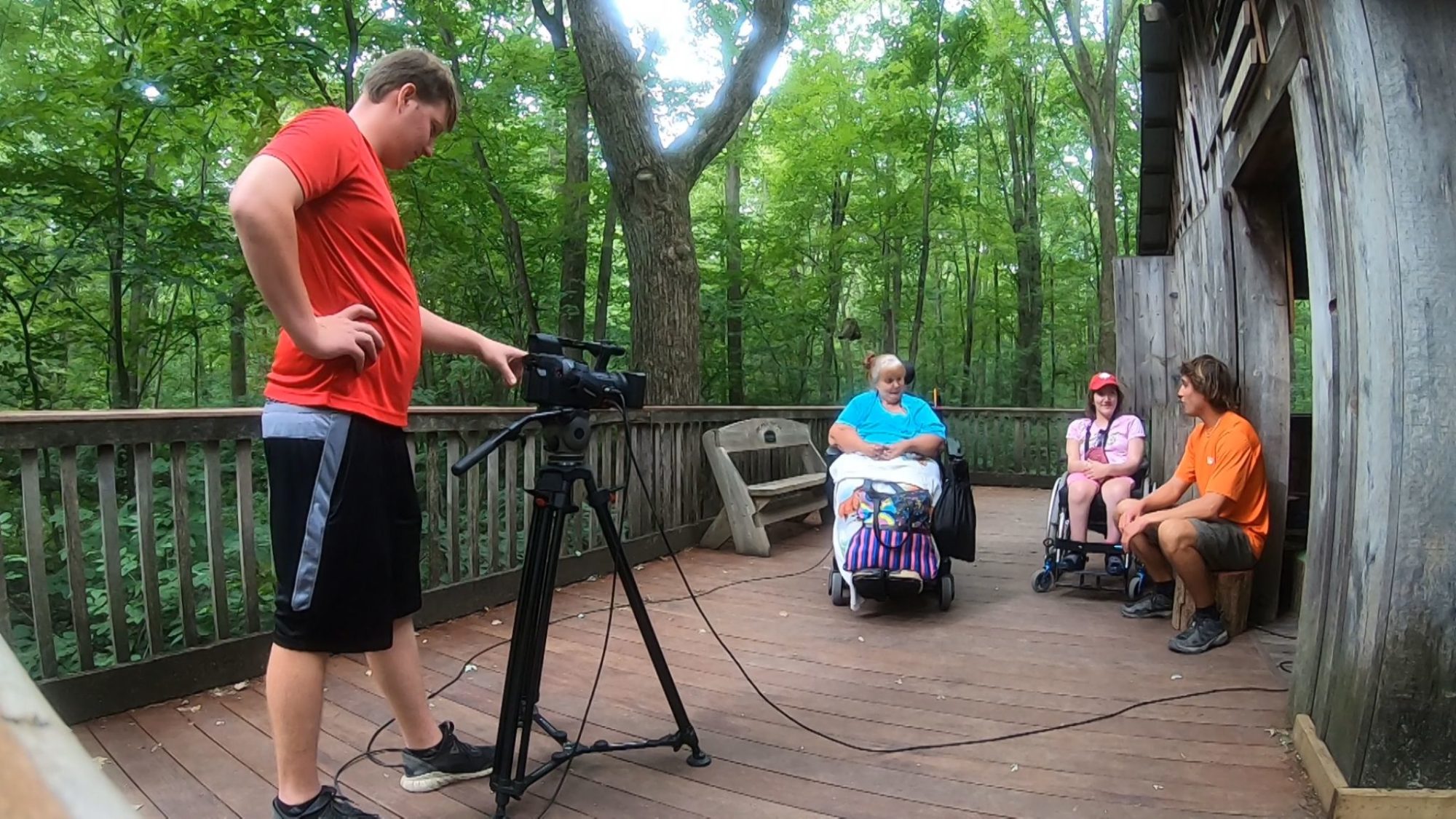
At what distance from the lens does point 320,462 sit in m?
1.62

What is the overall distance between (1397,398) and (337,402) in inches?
88.5

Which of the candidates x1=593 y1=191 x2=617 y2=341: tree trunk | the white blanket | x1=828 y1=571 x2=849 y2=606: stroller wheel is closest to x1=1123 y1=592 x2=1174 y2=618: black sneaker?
the white blanket

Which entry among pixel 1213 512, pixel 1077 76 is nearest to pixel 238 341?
pixel 1213 512

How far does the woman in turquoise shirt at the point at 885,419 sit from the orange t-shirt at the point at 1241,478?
1161 mm

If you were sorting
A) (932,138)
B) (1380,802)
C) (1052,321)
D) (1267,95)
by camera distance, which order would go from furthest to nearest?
(1052,321) → (932,138) → (1267,95) → (1380,802)

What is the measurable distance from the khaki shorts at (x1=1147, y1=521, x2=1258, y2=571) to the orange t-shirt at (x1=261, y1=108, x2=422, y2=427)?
2800 mm

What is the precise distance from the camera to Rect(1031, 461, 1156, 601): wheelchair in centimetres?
396

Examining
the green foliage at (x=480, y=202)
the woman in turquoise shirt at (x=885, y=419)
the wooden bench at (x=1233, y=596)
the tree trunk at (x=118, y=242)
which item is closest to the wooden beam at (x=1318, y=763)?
the wooden bench at (x=1233, y=596)

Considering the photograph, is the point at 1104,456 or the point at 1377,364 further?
the point at 1104,456

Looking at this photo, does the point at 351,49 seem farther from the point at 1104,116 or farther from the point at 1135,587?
the point at 1104,116

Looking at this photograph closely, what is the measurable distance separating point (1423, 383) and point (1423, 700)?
2.20 ft

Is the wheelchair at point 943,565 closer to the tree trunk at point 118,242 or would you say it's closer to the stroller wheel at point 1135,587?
the stroller wheel at point 1135,587

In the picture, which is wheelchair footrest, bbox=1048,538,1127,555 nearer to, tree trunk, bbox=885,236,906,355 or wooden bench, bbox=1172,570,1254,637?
wooden bench, bbox=1172,570,1254,637

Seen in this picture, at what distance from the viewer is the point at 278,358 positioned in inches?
65.3
